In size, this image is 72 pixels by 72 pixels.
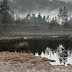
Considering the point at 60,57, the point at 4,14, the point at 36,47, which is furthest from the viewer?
the point at 4,14

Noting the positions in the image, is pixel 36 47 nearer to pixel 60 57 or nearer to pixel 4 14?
pixel 60 57

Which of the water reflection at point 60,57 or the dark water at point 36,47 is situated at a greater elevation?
the water reflection at point 60,57

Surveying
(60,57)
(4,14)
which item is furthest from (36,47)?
(4,14)

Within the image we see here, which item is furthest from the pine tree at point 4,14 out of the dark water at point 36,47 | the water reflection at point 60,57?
the water reflection at point 60,57

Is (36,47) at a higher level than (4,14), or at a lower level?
lower

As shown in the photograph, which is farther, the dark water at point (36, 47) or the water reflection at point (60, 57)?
the dark water at point (36, 47)

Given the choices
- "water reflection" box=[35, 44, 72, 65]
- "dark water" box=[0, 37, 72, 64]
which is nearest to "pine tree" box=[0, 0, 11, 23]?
"dark water" box=[0, 37, 72, 64]

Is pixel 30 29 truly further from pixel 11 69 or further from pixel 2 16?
pixel 11 69

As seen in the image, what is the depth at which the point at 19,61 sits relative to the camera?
86.7 ft

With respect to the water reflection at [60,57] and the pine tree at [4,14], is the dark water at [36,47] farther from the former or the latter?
the pine tree at [4,14]

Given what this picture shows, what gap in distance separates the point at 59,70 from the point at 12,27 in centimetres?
8312

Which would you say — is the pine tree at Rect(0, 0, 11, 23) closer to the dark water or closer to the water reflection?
the dark water

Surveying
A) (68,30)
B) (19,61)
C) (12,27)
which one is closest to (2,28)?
(12,27)

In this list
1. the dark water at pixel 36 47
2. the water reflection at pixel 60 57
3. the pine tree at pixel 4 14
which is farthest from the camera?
the pine tree at pixel 4 14
